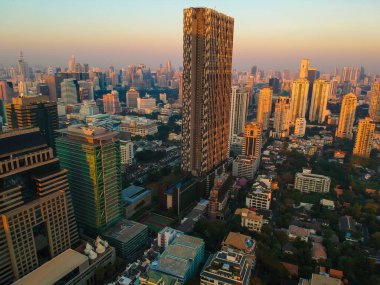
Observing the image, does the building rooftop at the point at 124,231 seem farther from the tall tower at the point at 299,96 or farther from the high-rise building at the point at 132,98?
the high-rise building at the point at 132,98

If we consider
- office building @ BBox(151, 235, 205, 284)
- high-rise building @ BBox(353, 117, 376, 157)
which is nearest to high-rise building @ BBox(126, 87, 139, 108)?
high-rise building @ BBox(353, 117, 376, 157)

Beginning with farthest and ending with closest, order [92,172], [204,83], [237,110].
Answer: [237,110] < [204,83] < [92,172]

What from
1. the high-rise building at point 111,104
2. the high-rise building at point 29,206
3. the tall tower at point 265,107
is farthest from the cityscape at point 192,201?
the high-rise building at point 111,104

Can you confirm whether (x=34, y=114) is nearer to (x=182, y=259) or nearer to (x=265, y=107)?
(x=182, y=259)

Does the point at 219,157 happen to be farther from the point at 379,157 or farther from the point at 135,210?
the point at 379,157

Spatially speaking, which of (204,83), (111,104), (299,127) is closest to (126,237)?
(204,83)

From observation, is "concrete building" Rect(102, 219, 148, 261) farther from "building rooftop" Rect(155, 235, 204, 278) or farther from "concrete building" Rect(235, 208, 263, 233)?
"concrete building" Rect(235, 208, 263, 233)

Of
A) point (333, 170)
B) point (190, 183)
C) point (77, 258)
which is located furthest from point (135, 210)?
point (333, 170)
